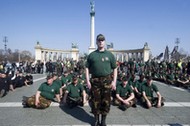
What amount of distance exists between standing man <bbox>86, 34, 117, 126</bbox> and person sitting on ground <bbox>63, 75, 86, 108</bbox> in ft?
7.35

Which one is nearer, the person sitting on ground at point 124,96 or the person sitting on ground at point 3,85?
the person sitting on ground at point 124,96

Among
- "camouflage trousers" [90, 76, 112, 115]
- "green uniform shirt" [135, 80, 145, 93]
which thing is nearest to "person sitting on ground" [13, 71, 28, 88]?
"green uniform shirt" [135, 80, 145, 93]

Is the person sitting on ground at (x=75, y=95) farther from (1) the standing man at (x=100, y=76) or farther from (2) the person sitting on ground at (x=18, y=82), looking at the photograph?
(2) the person sitting on ground at (x=18, y=82)

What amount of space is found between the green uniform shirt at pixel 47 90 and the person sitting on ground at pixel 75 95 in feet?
1.67

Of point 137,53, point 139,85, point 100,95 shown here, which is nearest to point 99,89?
point 100,95

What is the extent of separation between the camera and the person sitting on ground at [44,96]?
6521 millimetres

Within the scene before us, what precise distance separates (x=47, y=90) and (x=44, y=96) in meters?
0.25

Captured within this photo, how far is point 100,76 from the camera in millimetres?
4566

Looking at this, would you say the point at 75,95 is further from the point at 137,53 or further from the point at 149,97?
the point at 137,53

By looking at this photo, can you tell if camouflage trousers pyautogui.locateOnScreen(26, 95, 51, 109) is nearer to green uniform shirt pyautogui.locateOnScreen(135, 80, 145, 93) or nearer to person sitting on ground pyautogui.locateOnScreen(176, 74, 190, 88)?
green uniform shirt pyautogui.locateOnScreen(135, 80, 145, 93)

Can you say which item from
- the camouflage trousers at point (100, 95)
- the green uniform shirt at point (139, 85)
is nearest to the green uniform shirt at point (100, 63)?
the camouflage trousers at point (100, 95)

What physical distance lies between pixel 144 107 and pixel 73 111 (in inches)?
99.1

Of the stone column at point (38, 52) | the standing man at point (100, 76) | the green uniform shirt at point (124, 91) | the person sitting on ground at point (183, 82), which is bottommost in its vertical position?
the person sitting on ground at point (183, 82)

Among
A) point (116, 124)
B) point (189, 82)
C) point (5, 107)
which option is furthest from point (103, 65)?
point (189, 82)
